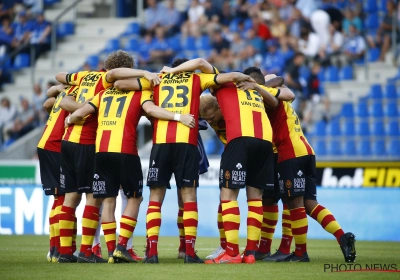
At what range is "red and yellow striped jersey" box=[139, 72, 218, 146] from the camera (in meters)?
9.62

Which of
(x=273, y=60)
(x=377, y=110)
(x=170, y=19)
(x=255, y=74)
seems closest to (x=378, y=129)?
(x=377, y=110)

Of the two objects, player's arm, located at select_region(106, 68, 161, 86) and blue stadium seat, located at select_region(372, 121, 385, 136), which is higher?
blue stadium seat, located at select_region(372, 121, 385, 136)

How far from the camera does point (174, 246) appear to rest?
13.4 m

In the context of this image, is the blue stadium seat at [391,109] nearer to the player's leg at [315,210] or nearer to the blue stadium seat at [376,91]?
the blue stadium seat at [376,91]

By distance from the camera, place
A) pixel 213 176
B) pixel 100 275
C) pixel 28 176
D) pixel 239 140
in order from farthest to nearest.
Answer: pixel 28 176 → pixel 213 176 → pixel 239 140 → pixel 100 275

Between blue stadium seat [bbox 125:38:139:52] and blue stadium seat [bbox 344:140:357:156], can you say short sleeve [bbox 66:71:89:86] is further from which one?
blue stadium seat [bbox 125:38:139:52]

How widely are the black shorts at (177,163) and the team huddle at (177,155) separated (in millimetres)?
11

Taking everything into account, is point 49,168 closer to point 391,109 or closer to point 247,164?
point 247,164

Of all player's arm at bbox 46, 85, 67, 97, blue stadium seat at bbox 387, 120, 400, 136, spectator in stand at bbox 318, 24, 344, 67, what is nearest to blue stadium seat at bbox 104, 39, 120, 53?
spectator in stand at bbox 318, 24, 344, 67

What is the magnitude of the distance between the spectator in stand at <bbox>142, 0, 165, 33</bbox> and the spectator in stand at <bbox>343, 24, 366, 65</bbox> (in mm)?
5827

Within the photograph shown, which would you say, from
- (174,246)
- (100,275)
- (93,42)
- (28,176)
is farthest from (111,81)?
(93,42)

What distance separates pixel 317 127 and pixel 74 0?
1112 cm

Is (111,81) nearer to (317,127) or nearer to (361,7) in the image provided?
(317,127)

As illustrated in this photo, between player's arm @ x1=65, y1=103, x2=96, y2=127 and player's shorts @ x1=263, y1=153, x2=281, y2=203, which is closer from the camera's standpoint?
player's arm @ x1=65, y1=103, x2=96, y2=127
